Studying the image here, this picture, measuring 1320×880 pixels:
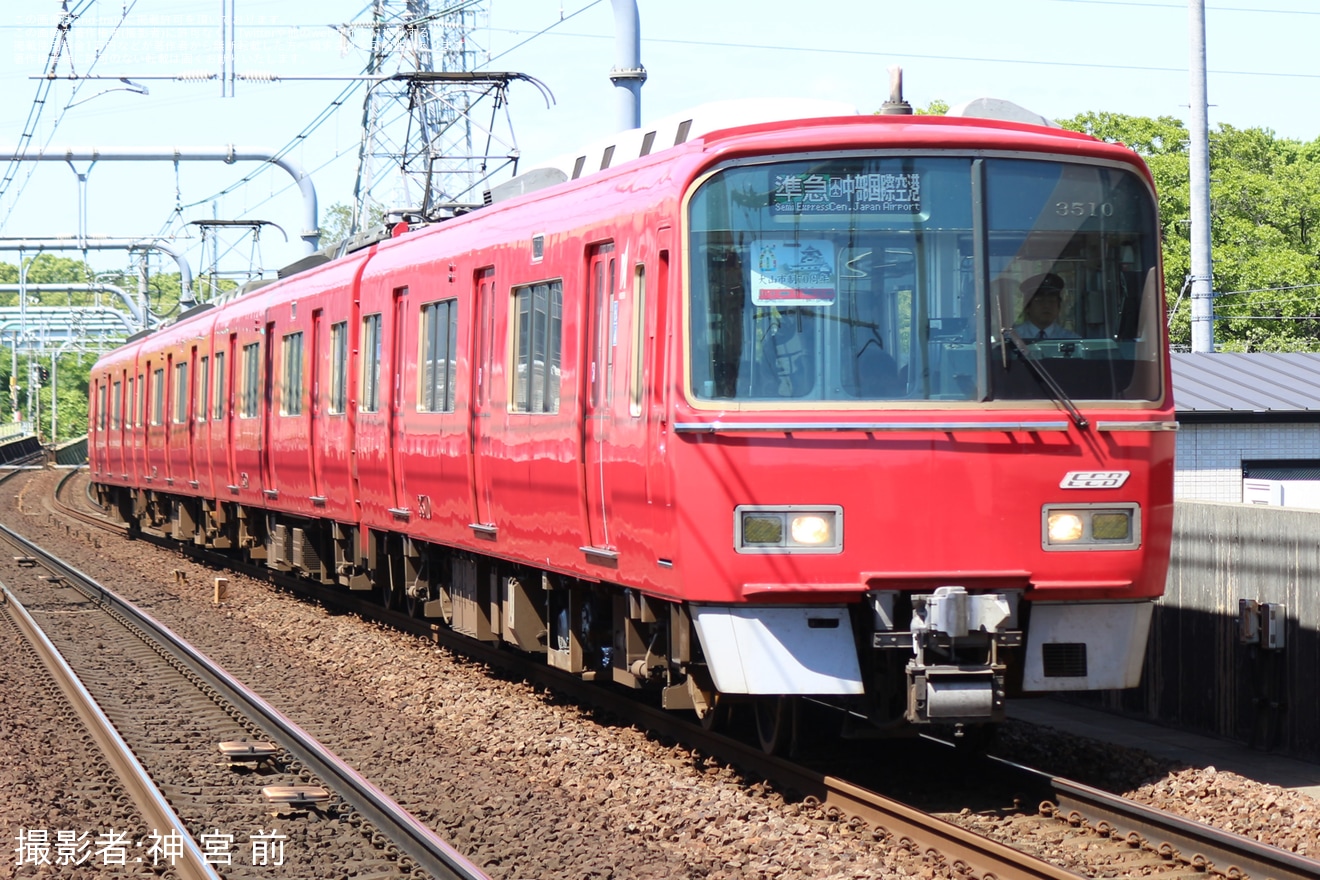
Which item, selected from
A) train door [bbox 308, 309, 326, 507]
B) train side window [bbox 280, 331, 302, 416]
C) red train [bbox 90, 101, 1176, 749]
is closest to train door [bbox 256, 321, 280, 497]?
train side window [bbox 280, 331, 302, 416]

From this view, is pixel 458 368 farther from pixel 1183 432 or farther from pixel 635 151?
pixel 1183 432

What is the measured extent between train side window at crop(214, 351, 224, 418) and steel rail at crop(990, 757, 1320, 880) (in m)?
15.8

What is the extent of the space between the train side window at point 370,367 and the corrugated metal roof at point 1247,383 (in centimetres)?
648

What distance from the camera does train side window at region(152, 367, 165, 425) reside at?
1074 inches

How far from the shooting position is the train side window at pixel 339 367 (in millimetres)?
15820

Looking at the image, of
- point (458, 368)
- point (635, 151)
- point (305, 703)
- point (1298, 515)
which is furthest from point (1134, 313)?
point (305, 703)

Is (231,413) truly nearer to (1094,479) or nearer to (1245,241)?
(1094,479)

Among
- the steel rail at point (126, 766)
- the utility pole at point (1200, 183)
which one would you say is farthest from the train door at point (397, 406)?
the utility pole at point (1200, 183)

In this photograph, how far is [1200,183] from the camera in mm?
17891

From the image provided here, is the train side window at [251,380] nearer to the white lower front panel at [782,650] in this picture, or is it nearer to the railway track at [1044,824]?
the railway track at [1044,824]

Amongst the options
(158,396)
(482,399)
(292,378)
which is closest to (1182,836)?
(482,399)

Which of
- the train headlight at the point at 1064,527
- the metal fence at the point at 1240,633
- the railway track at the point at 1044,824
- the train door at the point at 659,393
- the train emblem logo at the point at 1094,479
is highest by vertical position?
the train door at the point at 659,393

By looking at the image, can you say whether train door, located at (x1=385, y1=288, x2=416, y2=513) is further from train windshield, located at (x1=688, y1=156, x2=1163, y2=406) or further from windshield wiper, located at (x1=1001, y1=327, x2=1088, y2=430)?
windshield wiper, located at (x1=1001, y1=327, x2=1088, y2=430)

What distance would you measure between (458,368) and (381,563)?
4557 mm
